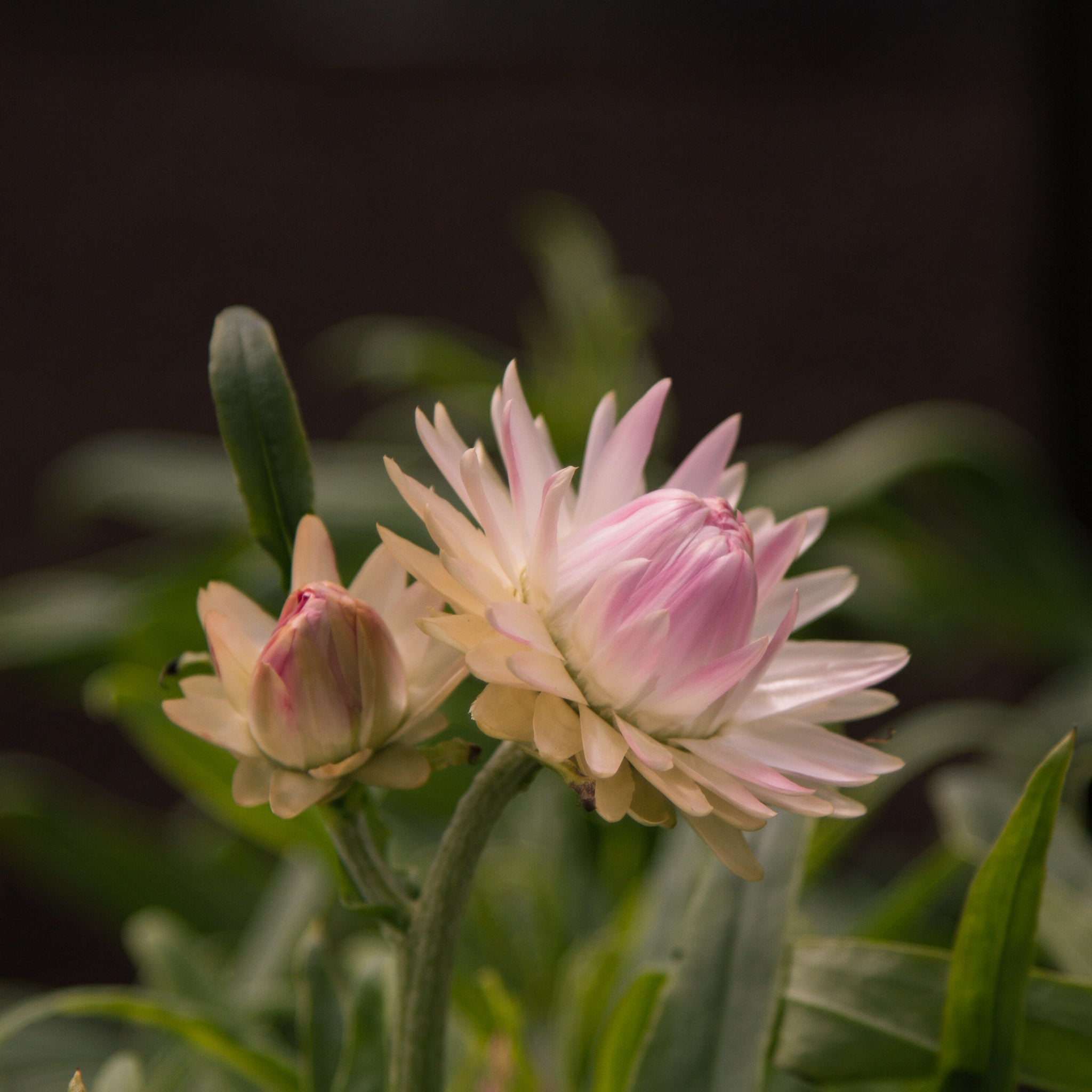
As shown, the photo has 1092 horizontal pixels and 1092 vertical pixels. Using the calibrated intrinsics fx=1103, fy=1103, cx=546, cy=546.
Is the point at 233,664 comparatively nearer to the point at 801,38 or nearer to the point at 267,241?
the point at 267,241

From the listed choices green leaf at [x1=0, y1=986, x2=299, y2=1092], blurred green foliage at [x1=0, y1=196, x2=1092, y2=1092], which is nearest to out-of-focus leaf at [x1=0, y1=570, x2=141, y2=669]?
blurred green foliage at [x1=0, y1=196, x2=1092, y2=1092]

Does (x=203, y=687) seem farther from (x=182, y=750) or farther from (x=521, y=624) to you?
(x=182, y=750)

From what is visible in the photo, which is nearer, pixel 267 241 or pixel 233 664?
pixel 233 664

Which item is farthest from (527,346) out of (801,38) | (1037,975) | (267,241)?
(1037,975)

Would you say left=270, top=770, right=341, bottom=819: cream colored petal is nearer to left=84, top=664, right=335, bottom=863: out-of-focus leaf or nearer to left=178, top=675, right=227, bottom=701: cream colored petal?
left=178, top=675, right=227, bottom=701: cream colored petal

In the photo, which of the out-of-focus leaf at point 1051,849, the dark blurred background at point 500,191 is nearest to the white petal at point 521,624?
the out-of-focus leaf at point 1051,849

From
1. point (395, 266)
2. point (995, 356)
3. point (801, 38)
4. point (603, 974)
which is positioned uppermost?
point (801, 38)

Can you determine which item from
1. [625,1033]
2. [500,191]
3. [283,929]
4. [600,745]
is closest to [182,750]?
[283,929]

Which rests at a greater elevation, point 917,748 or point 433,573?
point 433,573
